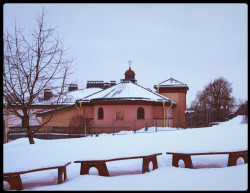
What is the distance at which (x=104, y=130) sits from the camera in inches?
896

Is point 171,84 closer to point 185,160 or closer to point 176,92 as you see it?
point 176,92

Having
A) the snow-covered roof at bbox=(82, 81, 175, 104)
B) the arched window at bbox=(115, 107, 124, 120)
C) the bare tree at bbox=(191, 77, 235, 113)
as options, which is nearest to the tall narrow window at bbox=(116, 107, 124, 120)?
the arched window at bbox=(115, 107, 124, 120)

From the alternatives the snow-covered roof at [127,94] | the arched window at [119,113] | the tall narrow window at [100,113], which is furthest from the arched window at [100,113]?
the arched window at [119,113]

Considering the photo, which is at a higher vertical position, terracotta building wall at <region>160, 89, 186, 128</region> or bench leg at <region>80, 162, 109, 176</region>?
terracotta building wall at <region>160, 89, 186, 128</region>

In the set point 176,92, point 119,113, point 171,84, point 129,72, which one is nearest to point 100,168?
point 119,113

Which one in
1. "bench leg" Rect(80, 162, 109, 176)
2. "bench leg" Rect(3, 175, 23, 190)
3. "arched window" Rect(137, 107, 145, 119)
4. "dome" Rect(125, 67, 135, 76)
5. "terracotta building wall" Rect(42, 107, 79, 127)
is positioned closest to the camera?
"bench leg" Rect(3, 175, 23, 190)

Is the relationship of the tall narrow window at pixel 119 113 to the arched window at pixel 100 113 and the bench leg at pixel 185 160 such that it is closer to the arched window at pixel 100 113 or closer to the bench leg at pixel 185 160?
the arched window at pixel 100 113

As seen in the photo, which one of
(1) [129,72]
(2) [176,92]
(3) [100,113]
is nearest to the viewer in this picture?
(3) [100,113]

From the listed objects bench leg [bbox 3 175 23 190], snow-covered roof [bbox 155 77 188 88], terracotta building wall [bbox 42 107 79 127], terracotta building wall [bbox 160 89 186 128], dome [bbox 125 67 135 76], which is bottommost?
bench leg [bbox 3 175 23 190]

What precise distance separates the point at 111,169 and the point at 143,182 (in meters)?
2.21

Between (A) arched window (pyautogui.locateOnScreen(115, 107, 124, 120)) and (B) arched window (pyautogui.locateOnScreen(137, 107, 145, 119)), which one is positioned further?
(B) arched window (pyautogui.locateOnScreen(137, 107, 145, 119))

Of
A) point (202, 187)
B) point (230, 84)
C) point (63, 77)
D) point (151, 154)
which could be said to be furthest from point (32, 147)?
point (230, 84)

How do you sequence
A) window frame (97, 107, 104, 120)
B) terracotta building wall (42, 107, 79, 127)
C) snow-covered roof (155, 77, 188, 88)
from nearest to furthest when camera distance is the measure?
window frame (97, 107, 104, 120)
terracotta building wall (42, 107, 79, 127)
snow-covered roof (155, 77, 188, 88)

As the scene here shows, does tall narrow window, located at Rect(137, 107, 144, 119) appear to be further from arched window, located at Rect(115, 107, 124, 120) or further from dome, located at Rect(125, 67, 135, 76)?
dome, located at Rect(125, 67, 135, 76)
